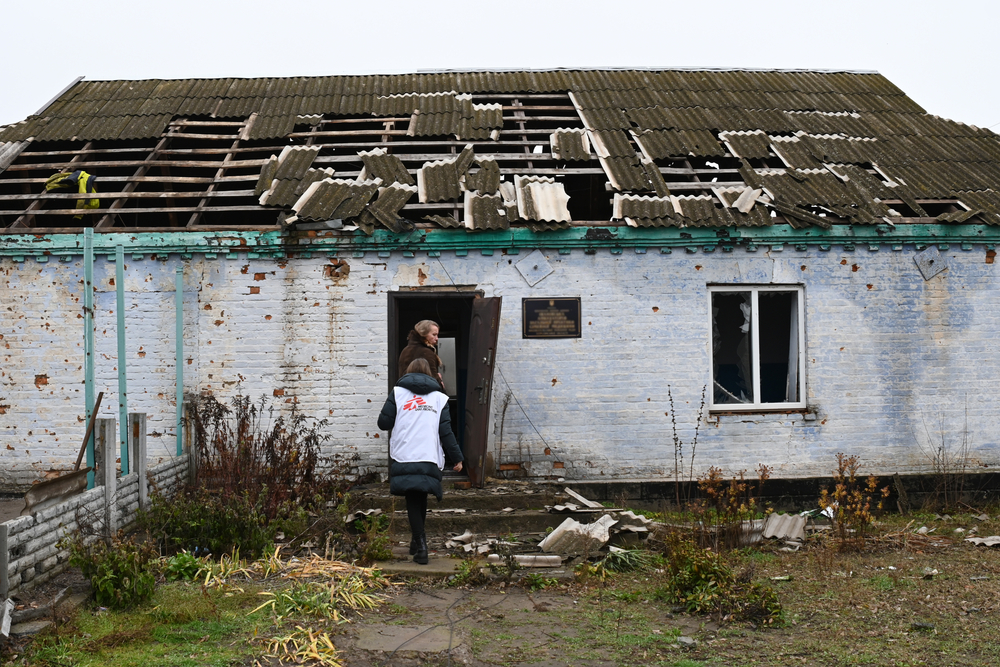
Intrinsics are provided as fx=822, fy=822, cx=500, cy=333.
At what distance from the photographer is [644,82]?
13102mm

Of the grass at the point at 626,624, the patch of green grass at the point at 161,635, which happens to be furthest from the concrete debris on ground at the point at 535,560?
the patch of green grass at the point at 161,635

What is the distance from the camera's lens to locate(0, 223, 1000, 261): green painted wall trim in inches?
358

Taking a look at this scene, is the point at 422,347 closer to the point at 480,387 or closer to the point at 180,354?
the point at 480,387

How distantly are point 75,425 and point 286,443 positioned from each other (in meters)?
2.44

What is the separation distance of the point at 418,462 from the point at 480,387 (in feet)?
6.38

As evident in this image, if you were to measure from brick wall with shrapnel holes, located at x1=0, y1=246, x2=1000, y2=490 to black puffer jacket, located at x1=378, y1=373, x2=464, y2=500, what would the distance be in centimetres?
230

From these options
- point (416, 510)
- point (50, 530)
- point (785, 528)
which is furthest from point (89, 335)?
point (785, 528)

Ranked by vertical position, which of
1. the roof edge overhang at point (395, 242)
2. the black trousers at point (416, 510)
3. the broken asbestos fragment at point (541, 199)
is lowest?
the black trousers at point (416, 510)

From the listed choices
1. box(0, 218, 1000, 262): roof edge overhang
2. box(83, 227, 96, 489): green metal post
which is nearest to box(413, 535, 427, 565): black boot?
box(83, 227, 96, 489): green metal post

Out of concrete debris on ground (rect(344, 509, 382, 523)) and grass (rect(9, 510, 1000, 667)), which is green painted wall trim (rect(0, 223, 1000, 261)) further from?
grass (rect(9, 510, 1000, 667))

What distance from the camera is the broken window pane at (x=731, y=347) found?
9664 millimetres

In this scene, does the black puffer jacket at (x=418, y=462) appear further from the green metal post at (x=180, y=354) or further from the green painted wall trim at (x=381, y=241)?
the green metal post at (x=180, y=354)

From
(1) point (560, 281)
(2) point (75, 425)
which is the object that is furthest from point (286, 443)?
(1) point (560, 281)

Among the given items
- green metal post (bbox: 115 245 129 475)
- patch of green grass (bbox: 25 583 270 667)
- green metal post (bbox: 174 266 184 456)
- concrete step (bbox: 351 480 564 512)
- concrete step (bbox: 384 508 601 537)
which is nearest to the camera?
patch of green grass (bbox: 25 583 270 667)
